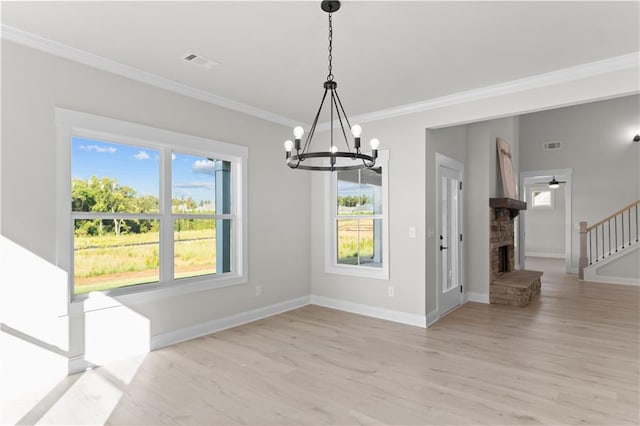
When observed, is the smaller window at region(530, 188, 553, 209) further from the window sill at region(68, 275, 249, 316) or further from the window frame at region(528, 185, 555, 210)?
the window sill at region(68, 275, 249, 316)

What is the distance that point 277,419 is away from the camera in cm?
242

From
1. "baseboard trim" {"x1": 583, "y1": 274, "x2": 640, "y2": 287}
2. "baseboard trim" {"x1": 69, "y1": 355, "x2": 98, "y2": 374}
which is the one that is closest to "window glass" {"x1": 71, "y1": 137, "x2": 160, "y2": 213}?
"baseboard trim" {"x1": 69, "y1": 355, "x2": 98, "y2": 374}

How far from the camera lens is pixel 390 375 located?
309 centimetres

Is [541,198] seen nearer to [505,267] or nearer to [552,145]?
[552,145]

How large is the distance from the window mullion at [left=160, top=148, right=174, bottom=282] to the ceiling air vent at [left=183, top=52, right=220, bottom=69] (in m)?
0.99

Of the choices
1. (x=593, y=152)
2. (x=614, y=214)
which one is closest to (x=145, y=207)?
(x=614, y=214)

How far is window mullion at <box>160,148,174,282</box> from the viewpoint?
380 centimetres

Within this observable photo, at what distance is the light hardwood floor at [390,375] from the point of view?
8.14 feet

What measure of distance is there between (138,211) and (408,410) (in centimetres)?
302

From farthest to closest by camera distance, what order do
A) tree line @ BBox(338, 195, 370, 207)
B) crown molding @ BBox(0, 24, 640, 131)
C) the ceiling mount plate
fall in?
tree line @ BBox(338, 195, 370, 207)
crown molding @ BBox(0, 24, 640, 131)
the ceiling mount plate

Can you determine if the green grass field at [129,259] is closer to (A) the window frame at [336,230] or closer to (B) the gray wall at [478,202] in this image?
(A) the window frame at [336,230]

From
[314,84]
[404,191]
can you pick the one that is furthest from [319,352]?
[314,84]

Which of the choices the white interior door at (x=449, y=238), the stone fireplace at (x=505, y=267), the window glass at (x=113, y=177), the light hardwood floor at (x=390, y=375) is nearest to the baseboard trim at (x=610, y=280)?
the stone fireplace at (x=505, y=267)

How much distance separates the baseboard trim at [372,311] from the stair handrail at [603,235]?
5234 millimetres
